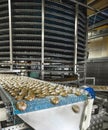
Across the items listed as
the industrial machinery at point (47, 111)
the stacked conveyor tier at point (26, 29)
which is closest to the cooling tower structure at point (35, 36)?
the stacked conveyor tier at point (26, 29)

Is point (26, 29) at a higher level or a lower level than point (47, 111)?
higher

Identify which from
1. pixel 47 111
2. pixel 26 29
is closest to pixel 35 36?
pixel 26 29

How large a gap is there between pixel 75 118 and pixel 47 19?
68.0 inches

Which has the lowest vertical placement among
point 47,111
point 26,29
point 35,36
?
point 47,111

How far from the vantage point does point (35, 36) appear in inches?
82.4

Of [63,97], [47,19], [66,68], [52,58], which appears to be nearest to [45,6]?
[47,19]

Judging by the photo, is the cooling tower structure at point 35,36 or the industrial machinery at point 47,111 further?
the cooling tower structure at point 35,36

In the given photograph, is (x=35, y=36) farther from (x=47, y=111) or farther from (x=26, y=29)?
(x=47, y=111)

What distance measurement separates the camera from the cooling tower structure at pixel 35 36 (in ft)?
6.81

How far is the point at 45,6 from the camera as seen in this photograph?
214 cm

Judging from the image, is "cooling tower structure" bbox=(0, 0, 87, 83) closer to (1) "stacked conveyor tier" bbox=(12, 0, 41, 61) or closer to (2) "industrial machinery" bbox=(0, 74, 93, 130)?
(1) "stacked conveyor tier" bbox=(12, 0, 41, 61)

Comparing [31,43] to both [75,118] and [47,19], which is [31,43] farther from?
[75,118]

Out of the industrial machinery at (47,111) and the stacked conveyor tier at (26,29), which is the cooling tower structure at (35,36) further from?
the industrial machinery at (47,111)

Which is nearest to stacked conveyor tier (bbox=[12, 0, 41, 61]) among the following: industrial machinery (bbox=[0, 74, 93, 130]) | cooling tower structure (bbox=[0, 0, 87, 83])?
cooling tower structure (bbox=[0, 0, 87, 83])
